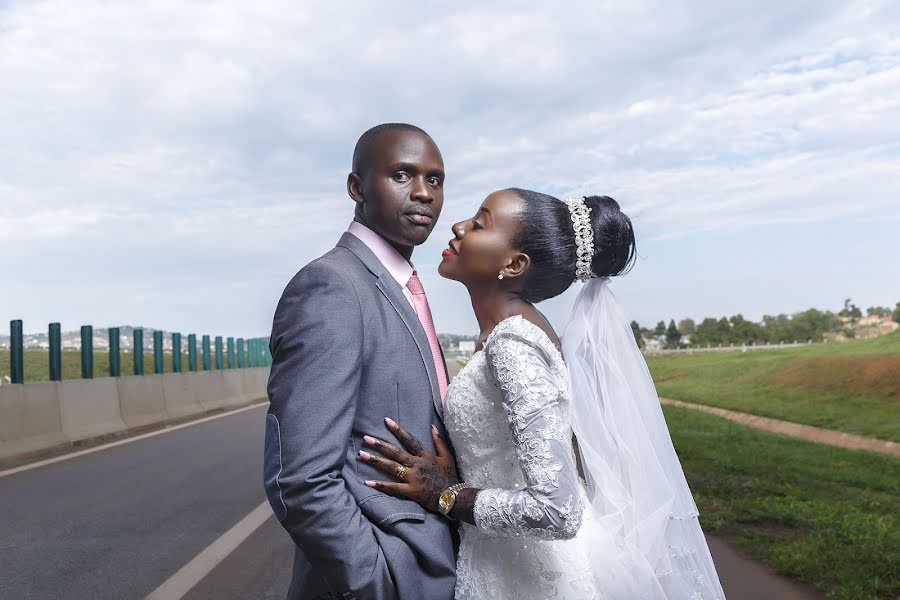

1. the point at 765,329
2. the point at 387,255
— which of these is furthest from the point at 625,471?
the point at 765,329

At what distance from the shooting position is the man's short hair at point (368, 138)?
113 inches

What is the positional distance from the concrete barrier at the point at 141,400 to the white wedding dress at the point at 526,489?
16390 millimetres

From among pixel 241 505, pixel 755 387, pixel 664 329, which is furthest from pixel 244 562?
pixel 664 329

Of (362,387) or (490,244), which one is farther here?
(490,244)

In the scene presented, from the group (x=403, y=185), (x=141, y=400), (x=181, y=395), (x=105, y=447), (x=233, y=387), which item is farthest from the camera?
(x=233, y=387)

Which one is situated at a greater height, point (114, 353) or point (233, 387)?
point (114, 353)

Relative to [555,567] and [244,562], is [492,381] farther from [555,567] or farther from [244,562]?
[244,562]

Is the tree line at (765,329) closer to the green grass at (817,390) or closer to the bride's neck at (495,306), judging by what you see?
the green grass at (817,390)

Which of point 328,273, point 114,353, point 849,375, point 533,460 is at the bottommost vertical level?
point 849,375

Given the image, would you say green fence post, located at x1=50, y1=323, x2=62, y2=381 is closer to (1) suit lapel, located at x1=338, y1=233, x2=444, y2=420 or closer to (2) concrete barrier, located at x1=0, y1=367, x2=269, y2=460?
(2) concrete barrier, located at x1=0, y1=367, x2=269, y2=460

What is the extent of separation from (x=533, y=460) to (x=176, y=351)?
Answer: 25283 mm

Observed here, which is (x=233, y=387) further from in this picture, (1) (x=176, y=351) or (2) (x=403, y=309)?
(2) (x=403, y=309)

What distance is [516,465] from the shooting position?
2793 millimetres

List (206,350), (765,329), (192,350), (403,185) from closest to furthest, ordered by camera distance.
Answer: (403,185) → (192,350) → (206,350) → (765,329)
